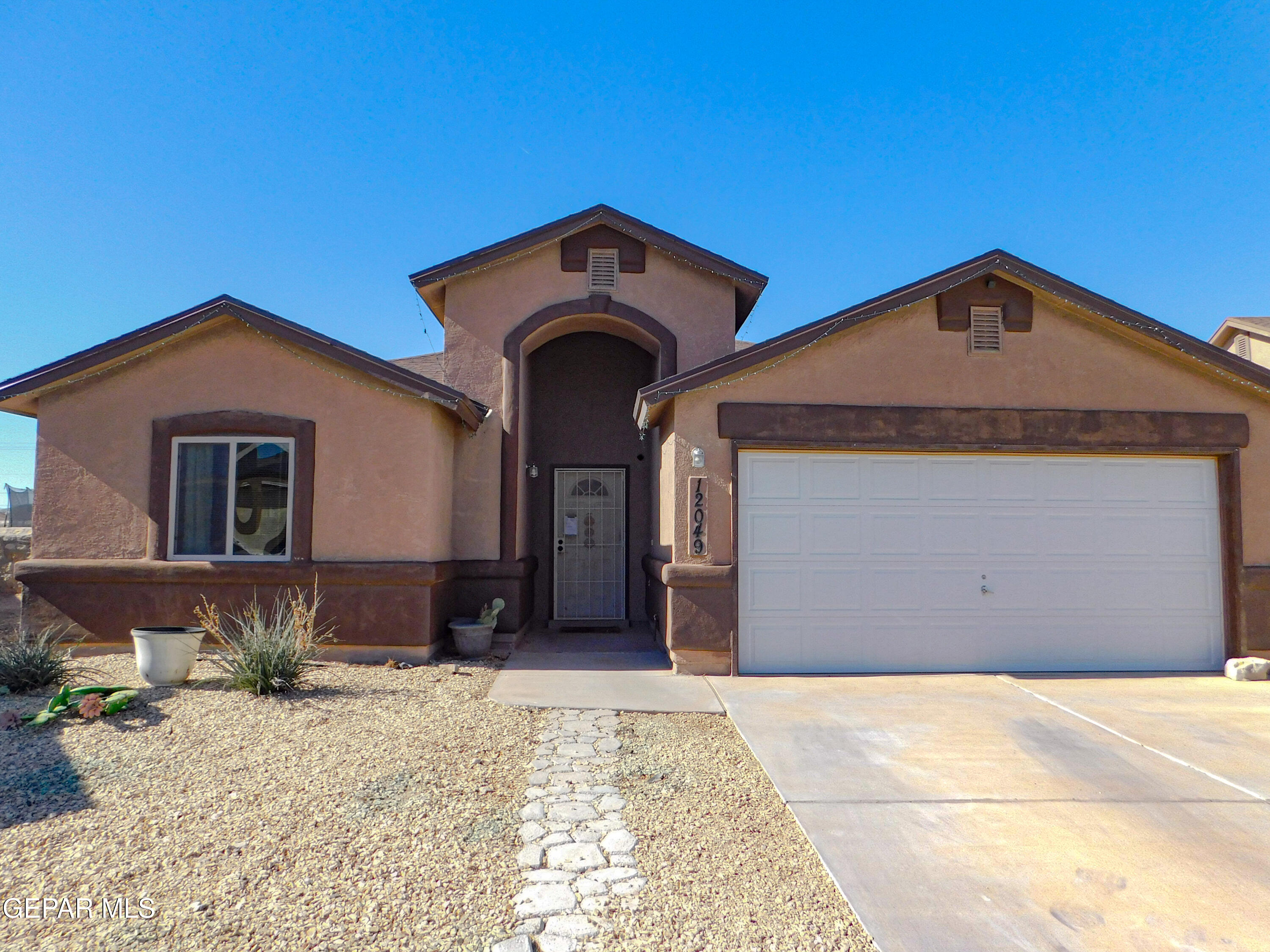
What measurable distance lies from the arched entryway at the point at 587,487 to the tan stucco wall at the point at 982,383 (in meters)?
4.05

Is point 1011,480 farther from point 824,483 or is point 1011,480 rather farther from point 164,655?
point 164,655

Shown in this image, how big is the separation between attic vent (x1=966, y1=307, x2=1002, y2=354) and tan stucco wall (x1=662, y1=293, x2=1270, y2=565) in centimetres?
9

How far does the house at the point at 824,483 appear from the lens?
8.64 metres

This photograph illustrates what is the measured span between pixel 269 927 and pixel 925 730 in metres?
4.95

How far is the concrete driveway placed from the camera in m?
3.51

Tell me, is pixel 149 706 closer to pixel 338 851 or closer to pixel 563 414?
pixel 338 851

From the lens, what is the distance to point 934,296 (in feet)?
29.0

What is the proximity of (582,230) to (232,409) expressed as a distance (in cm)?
509

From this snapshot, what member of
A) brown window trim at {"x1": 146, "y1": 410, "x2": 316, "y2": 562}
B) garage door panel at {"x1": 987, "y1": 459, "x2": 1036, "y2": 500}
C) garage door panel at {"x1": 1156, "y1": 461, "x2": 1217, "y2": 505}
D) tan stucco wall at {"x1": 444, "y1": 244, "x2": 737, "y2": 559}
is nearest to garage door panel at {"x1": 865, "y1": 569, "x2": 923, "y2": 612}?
garage door panel at {"x1": 987, "y1": 459, "x2": 1036, "y2": 500}

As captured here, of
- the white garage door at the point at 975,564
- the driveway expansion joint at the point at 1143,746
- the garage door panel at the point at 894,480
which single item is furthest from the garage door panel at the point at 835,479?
the driveway expansion joint at the point at 1143,746

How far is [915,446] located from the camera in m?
8.73

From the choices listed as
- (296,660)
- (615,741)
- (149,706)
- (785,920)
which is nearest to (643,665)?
(615,741)

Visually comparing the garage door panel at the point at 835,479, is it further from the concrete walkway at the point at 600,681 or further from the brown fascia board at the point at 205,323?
the brown fascia board at the point at 205,323

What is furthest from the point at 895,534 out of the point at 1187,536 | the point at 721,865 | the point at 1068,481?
the point at 721,865
